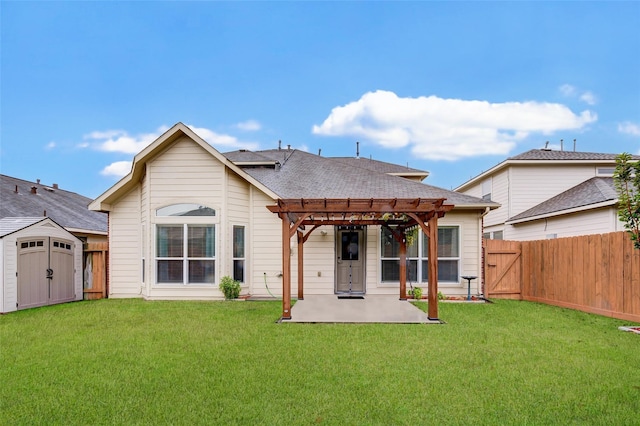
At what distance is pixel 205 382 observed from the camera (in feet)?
15.1

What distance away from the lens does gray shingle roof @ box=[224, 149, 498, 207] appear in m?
12.3

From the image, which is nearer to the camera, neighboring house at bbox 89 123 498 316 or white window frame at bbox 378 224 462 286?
neighboring house at bbox 89 123 498 316

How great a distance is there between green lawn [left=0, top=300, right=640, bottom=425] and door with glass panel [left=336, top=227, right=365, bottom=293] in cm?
442

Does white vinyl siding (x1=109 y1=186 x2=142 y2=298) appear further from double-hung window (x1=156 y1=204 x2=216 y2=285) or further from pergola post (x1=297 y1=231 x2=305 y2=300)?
pergola post (x1=297 y1=231 x2=305 y2=300)

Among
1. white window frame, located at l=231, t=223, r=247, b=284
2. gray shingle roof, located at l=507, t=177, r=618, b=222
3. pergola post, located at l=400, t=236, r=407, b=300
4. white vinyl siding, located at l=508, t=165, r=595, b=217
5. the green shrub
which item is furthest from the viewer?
white vinyl siding, located at l=508, t=165, r=595, b=217

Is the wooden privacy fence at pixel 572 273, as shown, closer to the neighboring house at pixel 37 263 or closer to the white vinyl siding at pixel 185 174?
the white vinyl siding at pixel 185 174

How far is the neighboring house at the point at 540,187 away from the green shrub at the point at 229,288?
11671mm

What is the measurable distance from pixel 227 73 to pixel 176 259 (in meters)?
9.38

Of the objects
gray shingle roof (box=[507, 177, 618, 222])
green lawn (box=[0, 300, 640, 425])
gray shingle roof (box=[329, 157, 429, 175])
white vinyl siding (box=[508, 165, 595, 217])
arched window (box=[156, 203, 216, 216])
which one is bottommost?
green lawn (box=[0, 300, 640, 425])

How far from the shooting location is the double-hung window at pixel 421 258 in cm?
1228

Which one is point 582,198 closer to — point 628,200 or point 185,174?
point 628,200

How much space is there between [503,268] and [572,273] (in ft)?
7.57

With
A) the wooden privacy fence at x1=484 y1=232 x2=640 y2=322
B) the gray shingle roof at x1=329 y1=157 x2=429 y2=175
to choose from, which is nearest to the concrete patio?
the wooden privacy fence at x1=484 y1=232 x2=640 y2=322

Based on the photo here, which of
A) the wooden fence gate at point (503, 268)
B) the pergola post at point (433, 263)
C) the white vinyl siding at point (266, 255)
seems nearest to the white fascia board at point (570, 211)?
the wooden fence gate at point (503, 268)
